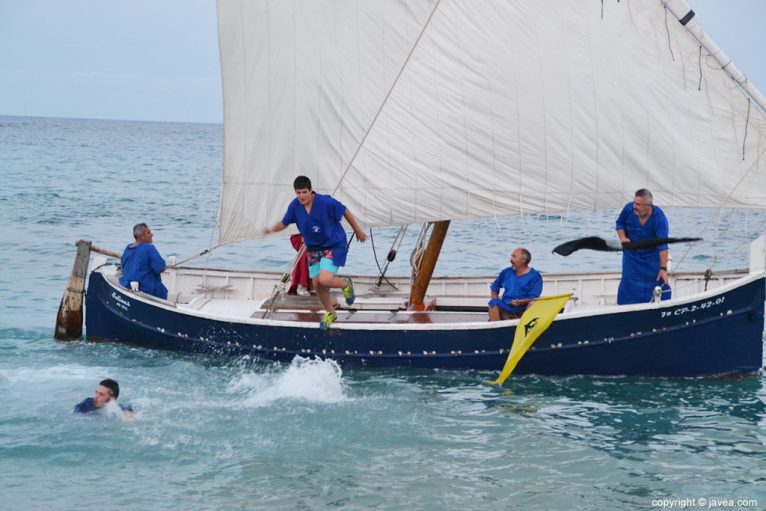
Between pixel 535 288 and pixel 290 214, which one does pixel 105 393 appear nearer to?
pixel 290 214

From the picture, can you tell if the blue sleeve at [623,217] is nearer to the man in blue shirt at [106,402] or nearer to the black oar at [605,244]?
the black oar at [605,244]

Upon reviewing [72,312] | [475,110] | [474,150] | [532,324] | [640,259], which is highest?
[475,110]

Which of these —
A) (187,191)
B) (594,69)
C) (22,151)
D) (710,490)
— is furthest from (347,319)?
(22,151)

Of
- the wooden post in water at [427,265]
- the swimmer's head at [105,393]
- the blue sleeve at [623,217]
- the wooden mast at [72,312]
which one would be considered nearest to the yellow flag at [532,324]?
the blue sleeve at [623,217]

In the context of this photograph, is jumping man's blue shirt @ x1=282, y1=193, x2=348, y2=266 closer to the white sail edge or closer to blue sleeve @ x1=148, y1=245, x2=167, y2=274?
blue sleeve @ x1=148, y1=245, x2=167, y2=274

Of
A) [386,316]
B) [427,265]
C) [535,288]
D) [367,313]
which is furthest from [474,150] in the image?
[367,313]

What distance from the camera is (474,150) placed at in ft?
49.8

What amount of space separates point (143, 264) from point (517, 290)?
5.34 m

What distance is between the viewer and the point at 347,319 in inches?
616

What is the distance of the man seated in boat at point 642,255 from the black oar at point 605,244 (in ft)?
0.44

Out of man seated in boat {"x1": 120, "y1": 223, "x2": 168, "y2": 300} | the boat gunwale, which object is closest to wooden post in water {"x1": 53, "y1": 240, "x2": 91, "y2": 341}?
man seated in boat {"x1": 120, "y1": 223, "x2": 168, "y2": 300}

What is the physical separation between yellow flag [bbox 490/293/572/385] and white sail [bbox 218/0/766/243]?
1.51 metres

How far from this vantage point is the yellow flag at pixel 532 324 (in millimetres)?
13961

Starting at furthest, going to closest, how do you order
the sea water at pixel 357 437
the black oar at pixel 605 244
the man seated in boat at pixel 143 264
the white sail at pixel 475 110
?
the man seated in boat at pixel 143 264 < the white sail at pixel 475 110 < the black oar at pixel 605 244 < the sea water at pixel 357 437
